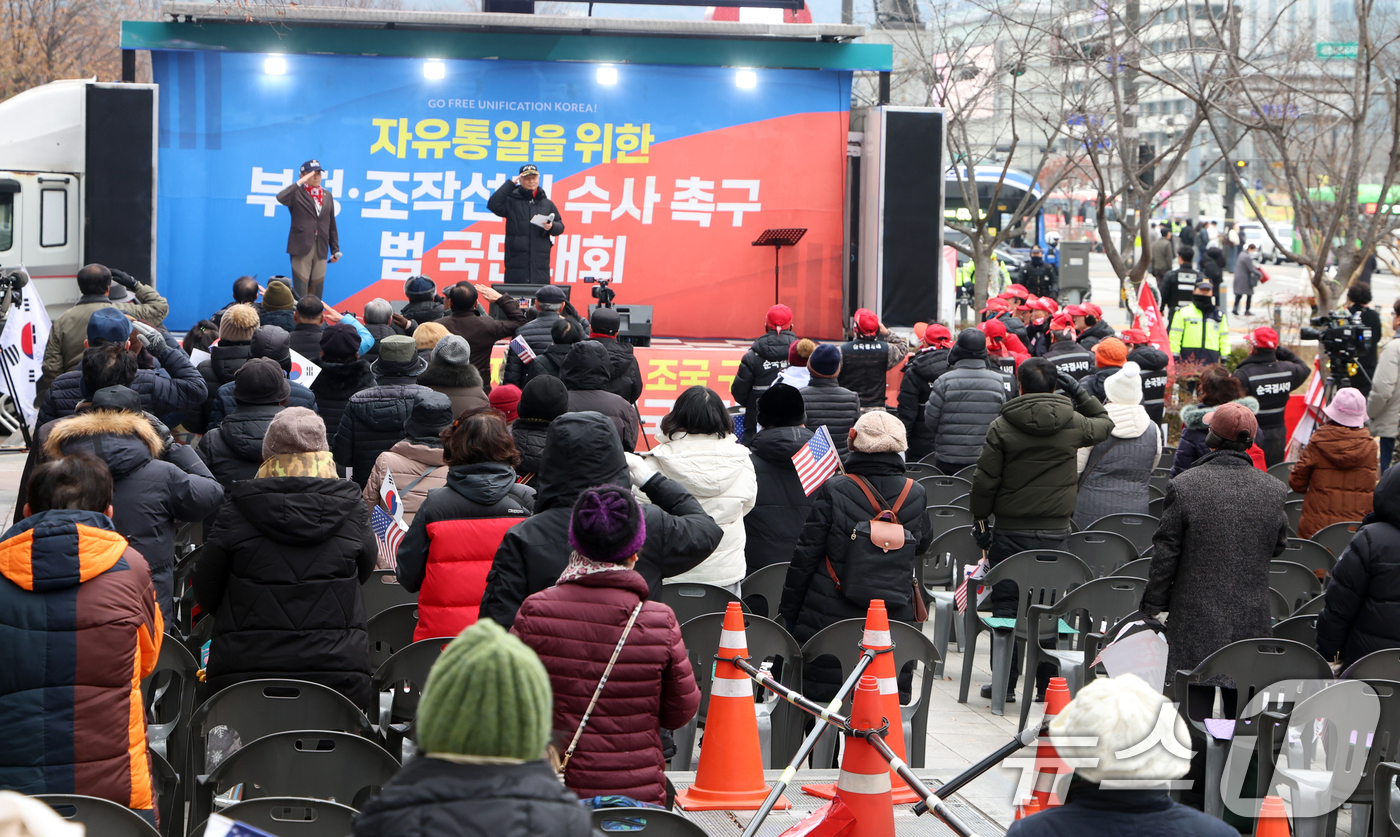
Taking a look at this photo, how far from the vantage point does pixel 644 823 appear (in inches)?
126

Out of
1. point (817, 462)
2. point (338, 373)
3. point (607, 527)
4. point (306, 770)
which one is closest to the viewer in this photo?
point (607, 527)

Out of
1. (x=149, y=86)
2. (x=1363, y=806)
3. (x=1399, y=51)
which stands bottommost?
(x=1363, y=806)

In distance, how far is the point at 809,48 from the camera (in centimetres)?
1501

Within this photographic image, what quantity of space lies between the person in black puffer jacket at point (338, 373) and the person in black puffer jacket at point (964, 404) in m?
3.79

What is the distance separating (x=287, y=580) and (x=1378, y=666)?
373 centimetres

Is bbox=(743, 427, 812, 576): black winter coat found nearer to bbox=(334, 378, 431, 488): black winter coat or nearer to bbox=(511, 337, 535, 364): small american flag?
bbox=(334, 378, 431, 488): black winter coat

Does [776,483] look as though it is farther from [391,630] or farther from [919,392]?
[919,392]

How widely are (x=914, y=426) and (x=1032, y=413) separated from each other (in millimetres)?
3845

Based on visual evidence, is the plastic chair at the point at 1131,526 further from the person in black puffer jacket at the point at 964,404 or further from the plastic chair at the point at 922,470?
the plastic chair at the point at 922,470

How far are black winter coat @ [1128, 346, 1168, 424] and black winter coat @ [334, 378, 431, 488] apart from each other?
5.50 m

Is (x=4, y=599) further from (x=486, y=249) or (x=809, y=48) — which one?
(x=809, y=48)

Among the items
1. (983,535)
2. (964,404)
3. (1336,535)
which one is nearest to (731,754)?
(983,535)

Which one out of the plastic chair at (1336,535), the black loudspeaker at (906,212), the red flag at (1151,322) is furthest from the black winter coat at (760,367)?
the red flag at (1151,322)

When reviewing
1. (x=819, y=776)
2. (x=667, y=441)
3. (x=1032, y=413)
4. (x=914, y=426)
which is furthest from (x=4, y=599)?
(x=914, y=426)
